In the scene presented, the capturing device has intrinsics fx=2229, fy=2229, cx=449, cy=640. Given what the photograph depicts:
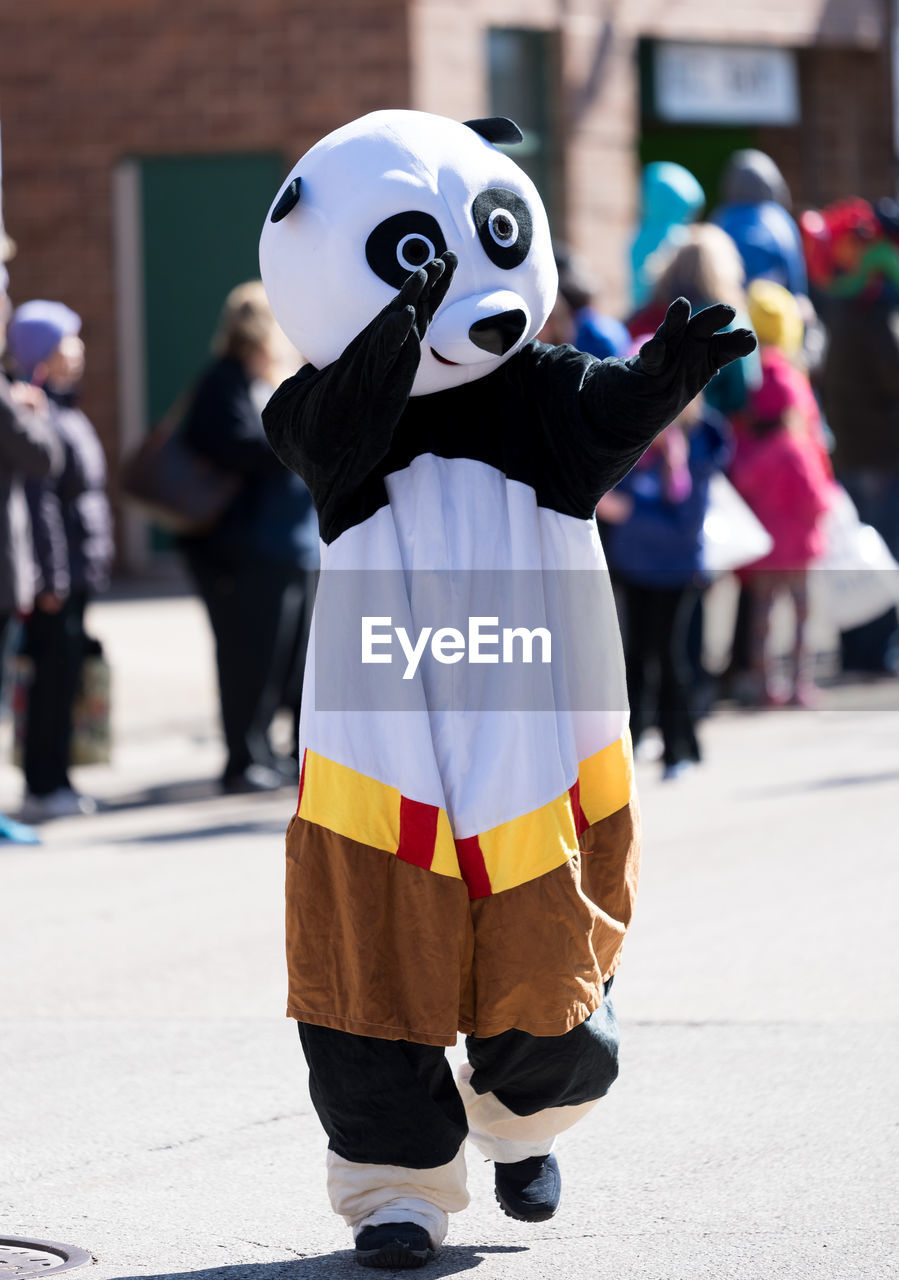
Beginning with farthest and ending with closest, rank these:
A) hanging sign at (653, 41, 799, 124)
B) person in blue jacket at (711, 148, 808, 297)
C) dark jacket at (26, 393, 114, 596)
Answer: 1. hanging sign at (653, 41, 799, 124)
2. person in blue jacket at (711, 148, 808, 297)
3. dark jacket at (26, 393, 114, 596)

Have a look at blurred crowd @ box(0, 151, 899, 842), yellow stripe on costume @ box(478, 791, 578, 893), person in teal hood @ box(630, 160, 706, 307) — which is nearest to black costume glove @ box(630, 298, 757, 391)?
yellow stripe on costume @ box(478, 791, 578, 893)

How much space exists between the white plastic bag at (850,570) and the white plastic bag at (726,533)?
5.33 feet

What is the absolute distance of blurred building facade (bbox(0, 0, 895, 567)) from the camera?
1573cm

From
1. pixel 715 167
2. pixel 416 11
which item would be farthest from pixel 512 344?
pixel 715 167

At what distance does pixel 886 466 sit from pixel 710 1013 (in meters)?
7.05

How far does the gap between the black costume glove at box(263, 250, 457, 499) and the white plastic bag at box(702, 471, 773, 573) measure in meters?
5.09

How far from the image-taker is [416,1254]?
3.78m

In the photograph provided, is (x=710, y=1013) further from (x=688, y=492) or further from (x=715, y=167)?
(x=715, y=167)

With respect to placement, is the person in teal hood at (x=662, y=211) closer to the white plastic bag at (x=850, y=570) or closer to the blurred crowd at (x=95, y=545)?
the white plastic bag at (x=850, y=570)

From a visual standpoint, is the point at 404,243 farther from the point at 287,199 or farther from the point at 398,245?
the point at 287,199

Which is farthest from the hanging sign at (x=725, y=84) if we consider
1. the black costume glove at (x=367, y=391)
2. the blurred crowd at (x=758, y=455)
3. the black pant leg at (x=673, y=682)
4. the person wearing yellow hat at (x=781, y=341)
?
the black costume glove at (x=367, y=391)

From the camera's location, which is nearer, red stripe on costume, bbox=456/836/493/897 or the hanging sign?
red stripe on costume, bbox=456/836/493/897

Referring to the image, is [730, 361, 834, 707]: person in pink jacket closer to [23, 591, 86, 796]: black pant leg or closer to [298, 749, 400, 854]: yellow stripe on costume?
[23, 591, 86, 796]: black pant leg

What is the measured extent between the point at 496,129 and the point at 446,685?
43.5 inches
